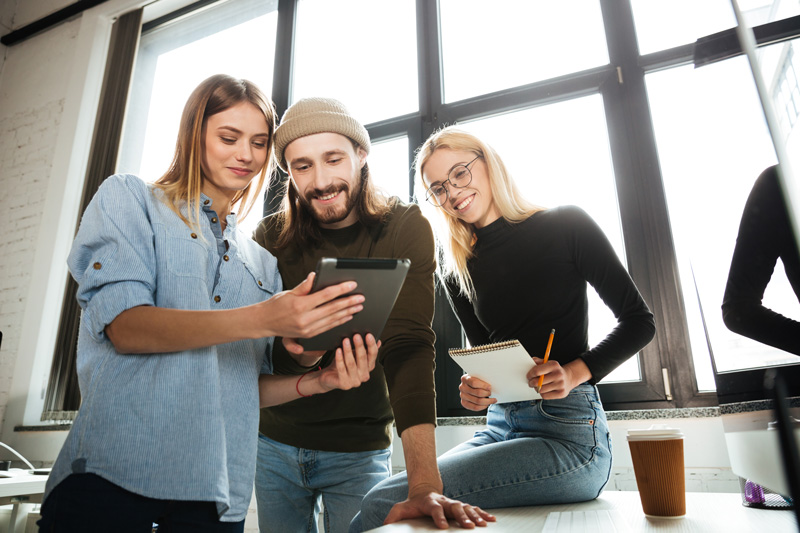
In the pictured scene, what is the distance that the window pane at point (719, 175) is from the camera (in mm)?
395

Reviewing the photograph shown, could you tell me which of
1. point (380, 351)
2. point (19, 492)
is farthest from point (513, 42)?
point (19, 492)

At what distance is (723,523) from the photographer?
69 cm

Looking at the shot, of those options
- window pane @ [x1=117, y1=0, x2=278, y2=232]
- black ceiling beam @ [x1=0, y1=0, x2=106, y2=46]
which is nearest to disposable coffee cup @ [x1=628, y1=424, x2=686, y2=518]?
window pane @ [x1=117, y1=0, x2=278, y2=232]

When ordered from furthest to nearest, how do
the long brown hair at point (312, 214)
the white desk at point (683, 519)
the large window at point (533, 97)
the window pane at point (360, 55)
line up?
the window pane at point (360, 55)
the large window at point (533, 97)
the long brown hair at point (312, 214)
the white desk at point (683, 519)

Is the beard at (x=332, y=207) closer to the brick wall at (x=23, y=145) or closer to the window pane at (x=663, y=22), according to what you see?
the window pane at (x=663, y=22)

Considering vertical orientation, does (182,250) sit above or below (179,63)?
below

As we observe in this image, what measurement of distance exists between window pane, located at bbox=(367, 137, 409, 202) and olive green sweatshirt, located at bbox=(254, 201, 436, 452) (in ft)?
4.56

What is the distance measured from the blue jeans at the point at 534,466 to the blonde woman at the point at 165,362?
245mm

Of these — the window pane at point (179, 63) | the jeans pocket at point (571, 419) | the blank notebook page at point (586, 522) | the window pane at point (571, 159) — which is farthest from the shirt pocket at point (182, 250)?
the window pane at point (179, 63)

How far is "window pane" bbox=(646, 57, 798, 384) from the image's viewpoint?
0.39 m

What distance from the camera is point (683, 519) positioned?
2.49ft

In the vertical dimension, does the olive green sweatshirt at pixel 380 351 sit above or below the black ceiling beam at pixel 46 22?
below

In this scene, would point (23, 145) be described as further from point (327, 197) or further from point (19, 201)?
point (327, 197)

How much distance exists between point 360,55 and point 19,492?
2.88m
